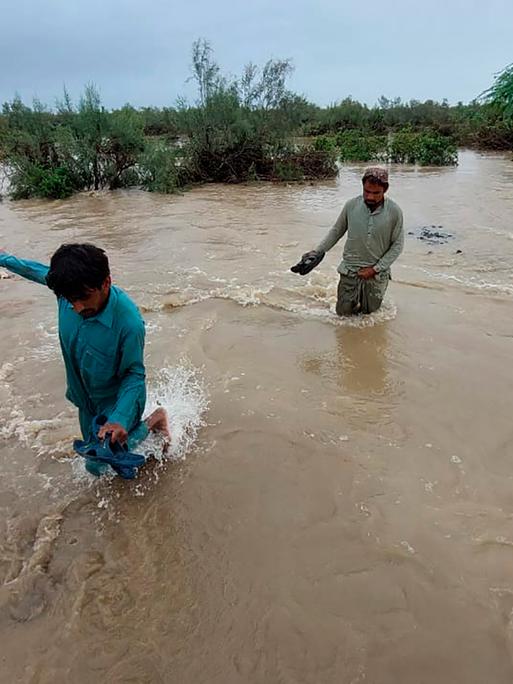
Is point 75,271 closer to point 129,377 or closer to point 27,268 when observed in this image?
point 129,377

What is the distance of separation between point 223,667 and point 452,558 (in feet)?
4.06

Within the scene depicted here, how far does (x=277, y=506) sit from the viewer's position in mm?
3154

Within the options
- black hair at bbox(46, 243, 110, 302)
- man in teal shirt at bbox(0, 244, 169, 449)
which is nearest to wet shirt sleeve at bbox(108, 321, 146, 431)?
man in teal shirt at bbox(0, 244, 169, 449)

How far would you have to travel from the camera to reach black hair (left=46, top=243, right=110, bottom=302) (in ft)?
7.32

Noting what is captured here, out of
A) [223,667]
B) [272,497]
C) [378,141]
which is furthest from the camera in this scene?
[378,141]

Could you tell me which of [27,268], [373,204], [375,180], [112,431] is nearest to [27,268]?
[27,268]

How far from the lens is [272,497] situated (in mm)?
3230

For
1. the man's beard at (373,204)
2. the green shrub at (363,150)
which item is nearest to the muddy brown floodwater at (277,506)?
the man's beard at (373,204)

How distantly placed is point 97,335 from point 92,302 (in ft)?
0.74

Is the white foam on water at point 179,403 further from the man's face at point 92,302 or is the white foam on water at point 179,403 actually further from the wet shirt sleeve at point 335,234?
the wet shirt sleeve at point 335,234

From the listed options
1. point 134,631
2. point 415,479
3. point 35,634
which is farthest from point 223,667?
point 415,479

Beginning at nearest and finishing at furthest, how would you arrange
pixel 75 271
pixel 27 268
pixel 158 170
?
pixel 75 271 < pixel 27 268 < pixel 158 170

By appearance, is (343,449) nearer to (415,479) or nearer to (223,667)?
(415,479)

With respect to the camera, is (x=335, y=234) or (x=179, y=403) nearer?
(x=179, y=403)
